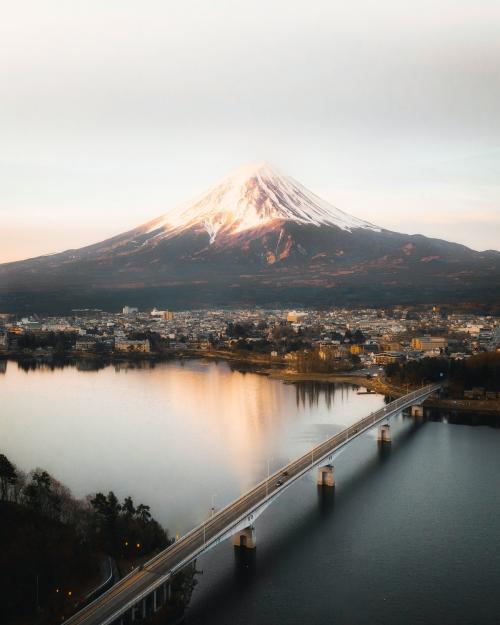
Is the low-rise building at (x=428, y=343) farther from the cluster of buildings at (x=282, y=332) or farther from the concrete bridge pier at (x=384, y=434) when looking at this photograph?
the concrete bridge pier at (x=384, y=434)

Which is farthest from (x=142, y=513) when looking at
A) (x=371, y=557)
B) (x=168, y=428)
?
(x=168, y=428)

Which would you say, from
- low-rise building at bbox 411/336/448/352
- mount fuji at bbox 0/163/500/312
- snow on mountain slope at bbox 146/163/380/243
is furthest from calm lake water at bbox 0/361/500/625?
snow on mountain slope at bbox 146/163/380/243

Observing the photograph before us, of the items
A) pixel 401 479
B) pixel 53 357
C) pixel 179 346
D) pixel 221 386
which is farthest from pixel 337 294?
pixel 401 479

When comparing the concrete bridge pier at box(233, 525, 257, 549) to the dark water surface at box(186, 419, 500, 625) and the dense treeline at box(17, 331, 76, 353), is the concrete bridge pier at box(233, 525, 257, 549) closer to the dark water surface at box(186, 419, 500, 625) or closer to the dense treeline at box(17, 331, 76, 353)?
the dark water surface at box(186, 419, 500, 625)

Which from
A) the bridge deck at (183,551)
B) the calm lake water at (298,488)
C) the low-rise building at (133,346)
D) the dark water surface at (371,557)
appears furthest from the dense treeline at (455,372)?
the low-rise building at (133,346)

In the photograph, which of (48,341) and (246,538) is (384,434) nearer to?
(246,538)
